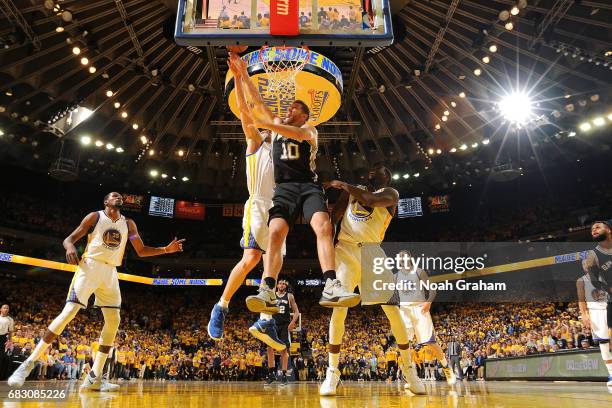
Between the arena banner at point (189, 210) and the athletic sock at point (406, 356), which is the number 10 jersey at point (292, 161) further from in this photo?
the arena banner at point (189, 210)

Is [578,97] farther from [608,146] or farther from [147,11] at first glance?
[147,11]

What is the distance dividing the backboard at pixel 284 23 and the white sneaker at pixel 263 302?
316 cm

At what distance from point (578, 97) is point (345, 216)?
1563 cm

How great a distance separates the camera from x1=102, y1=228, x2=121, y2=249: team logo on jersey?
620 cm

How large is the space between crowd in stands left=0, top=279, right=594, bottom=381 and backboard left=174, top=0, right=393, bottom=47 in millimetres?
10183

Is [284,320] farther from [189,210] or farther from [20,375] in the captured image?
[189,210]

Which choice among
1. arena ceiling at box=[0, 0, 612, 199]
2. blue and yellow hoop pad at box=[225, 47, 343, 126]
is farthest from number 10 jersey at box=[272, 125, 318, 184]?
arena ceiling at box=[0, 0, 612, 199]

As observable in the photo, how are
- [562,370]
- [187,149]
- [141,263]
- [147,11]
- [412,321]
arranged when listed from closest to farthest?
[412,321] → [562,370] → [147,11] → [187,149] → [141,263]

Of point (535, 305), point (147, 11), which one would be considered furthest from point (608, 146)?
point (147, 11)

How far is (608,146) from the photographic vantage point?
878 inches

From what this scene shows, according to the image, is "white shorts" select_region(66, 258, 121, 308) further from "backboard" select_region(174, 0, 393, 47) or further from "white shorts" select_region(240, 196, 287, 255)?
"backboard" select_region(174, 0, 393, 47)

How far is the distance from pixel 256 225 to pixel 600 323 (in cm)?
522

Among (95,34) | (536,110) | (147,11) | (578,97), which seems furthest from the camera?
(536,110)

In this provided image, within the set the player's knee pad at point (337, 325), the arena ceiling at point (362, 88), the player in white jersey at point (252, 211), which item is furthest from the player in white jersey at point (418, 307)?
the arena ceiling at point (362, 88)
